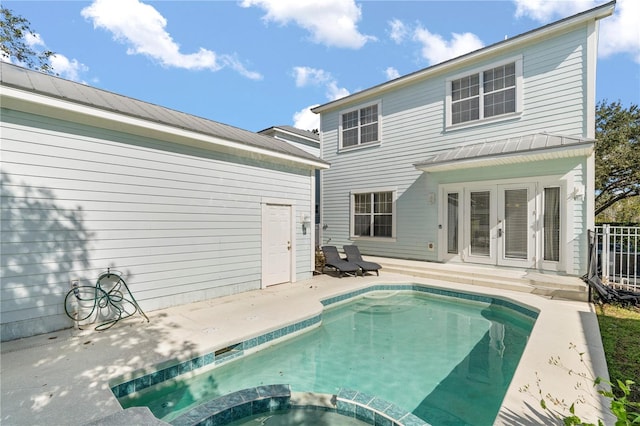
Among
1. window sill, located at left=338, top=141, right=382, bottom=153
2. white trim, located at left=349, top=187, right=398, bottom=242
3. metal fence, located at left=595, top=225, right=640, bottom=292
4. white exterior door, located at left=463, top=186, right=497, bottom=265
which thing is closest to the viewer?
metal fence, located at left=595, top=225, right=640, bottom=292

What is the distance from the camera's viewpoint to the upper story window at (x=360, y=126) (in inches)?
465

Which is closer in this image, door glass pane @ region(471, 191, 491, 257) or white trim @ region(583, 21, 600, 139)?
white trim @ region(583, 21, 600, 139)

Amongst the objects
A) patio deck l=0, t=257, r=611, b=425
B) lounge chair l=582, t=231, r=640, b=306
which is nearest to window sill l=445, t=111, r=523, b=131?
lounge chair l=582, t=231, r=640, b=306

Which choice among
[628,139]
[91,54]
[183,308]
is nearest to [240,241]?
[183,308]

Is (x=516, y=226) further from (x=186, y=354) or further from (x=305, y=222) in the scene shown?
(x=186, y=354)

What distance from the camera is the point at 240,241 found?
6969 millimetres

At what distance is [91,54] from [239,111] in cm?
717

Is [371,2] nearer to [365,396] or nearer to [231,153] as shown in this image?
[231,153]

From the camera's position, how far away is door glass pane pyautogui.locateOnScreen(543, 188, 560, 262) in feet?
25.6

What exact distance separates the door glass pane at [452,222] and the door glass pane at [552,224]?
231cm

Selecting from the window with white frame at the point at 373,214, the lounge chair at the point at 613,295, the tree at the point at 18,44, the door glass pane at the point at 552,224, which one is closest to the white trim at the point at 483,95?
the door glass pane at the point at 552,224

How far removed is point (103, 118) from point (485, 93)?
9939mm

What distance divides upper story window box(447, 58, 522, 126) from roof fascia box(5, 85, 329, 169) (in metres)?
6.88

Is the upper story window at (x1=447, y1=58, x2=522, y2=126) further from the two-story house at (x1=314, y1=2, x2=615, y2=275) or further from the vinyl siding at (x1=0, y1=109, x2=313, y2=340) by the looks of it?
the vinyl siding at (x1=0, y1=109, x2=313, y2=340)
